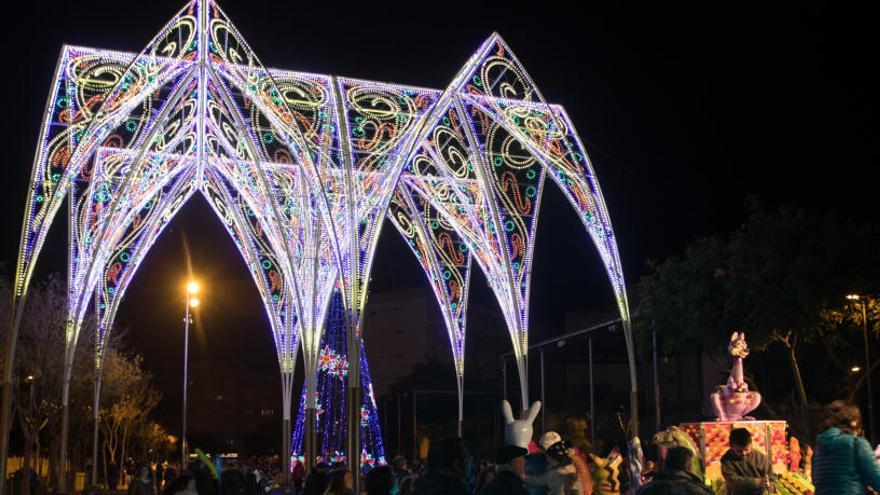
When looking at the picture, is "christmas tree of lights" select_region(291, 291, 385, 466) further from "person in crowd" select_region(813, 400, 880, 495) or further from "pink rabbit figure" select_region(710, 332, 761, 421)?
"person in crowd" select_region(813, 400, 880, 495)

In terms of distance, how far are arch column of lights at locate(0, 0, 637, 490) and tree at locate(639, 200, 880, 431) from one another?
8359 millimetres

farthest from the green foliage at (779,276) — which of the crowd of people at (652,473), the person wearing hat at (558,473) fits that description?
the person wearing hat at (558,473)

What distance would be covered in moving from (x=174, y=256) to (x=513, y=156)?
4543cm

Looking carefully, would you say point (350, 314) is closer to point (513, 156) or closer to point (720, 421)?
point (513, 156)

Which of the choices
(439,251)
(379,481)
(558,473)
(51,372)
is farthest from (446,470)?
(51,372)

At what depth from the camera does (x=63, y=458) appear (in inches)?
1240

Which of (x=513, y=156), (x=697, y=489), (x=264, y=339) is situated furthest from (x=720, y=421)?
(x=264, y=339)

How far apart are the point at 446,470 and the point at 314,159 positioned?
18681 millimetres

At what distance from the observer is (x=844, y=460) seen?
27.1 ft

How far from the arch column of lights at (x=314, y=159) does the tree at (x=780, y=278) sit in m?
8.36

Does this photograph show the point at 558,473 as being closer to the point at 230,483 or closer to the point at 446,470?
the point at 446,470

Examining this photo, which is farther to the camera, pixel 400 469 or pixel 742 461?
pixel 400 469

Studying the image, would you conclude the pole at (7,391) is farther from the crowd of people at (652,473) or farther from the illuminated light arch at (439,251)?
the crowd of people at (652,473)

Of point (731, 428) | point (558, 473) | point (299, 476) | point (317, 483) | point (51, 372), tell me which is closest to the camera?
point (558, 473)
